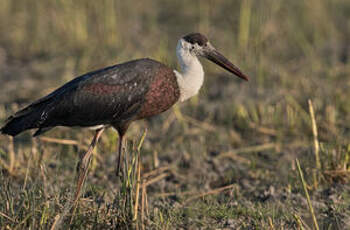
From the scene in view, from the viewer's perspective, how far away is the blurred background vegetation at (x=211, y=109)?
425 centimetres

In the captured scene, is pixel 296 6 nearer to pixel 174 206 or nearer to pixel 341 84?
pixel 341 84

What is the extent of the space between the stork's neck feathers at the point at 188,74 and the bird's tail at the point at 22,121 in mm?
1081

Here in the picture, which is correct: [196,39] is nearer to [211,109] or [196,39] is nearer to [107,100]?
[107,100]

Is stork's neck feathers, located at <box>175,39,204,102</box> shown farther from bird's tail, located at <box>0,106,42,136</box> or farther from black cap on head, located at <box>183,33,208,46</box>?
bird's tail, located at <box>0,106,42,136</box>

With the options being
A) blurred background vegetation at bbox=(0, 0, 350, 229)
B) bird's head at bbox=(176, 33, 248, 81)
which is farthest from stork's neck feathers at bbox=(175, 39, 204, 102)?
blurred background vegetation at bbox=(0, 0, 350, 229)

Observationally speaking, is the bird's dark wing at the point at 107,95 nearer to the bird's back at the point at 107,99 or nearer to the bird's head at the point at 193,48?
the bird's back at the point at 107,99

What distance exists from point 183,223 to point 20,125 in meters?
1.40

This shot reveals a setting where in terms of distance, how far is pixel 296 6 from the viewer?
864 cm

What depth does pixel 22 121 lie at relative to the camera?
4.44 meters

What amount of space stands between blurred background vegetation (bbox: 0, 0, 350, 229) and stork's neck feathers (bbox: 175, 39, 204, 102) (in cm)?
84

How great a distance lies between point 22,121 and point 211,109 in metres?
2.58

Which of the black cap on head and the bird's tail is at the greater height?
the black cap on head

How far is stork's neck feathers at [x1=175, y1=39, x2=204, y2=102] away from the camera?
4609 mm

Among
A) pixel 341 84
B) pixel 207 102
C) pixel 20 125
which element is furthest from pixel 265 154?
pixel 20 125
